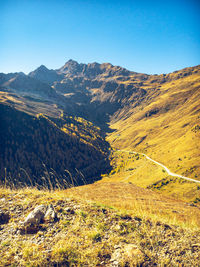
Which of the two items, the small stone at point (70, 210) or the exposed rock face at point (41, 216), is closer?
the exposed rock face at point (41, 216)

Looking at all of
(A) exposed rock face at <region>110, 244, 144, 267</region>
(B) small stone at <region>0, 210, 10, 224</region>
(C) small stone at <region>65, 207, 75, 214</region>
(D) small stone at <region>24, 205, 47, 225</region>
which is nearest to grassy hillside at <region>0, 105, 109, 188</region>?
(B) small stone at <region>0, 210, 10, 224</region>

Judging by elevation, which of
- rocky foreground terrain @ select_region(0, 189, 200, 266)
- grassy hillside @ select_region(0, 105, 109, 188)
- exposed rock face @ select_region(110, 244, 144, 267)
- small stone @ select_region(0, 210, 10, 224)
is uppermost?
exposed rock face @ select_region(110, 244, 144, 267)

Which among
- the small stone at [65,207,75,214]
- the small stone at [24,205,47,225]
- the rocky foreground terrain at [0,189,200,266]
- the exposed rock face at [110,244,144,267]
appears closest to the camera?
the exposed rock face at [110,244,144,267]

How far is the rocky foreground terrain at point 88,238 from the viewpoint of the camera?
3.71 metres

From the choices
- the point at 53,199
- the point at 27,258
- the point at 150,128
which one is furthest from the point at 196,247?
the point at 150,128

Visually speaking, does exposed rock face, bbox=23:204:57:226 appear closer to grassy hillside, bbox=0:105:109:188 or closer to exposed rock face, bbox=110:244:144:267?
exposed rock face, bbox=110:244:144:267

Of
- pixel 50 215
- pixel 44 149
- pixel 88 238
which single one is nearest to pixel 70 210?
pixel 50 215

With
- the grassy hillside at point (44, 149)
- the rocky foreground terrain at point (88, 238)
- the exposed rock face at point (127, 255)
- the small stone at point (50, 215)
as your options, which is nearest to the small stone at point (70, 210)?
the rocky foreground terrain at point (88, 238)

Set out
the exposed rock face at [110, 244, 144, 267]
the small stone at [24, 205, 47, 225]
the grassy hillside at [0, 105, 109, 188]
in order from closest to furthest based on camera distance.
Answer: the exposed rock face at [110, 244, 144, 267] < the small stone at [24, 205, 47, 225] < the grassy hillside at [0, 105, 109, 188]

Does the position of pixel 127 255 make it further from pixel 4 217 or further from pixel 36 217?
pixel 4 217

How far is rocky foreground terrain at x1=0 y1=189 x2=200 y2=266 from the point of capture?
3.71 meters

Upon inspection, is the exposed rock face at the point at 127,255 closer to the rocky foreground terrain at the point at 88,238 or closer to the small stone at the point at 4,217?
the rocky foreground terrain at the point at 88,238

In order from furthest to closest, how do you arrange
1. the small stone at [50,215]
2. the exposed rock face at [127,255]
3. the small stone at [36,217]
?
1. the small stone at [50,215]
2. the small stone at [36,217]
3. the exposed rock face at [127,255]

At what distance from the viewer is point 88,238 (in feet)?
14.4
